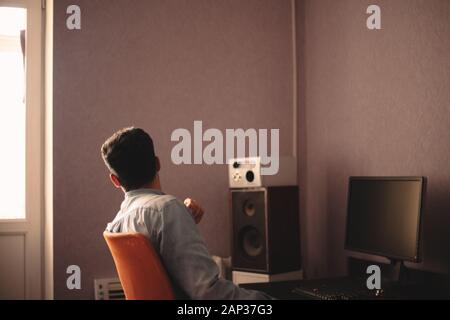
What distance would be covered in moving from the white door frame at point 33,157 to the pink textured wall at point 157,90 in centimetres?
31

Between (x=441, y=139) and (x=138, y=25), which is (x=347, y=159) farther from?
(x=138, y=25)

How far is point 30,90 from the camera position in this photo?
3.39m

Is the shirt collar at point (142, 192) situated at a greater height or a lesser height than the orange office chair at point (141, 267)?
greater

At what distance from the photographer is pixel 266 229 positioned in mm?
2949

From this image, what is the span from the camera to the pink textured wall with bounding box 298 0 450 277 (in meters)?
2.38

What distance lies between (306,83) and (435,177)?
55.9 inches

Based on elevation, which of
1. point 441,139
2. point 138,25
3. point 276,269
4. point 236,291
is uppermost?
point 138,25

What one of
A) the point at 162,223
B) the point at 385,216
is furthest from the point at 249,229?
the point at 162,223

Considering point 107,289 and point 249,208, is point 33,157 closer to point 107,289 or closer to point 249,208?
point 107,289

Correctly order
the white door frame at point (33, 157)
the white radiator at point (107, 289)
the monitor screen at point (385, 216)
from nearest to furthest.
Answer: the monitor screen at point (385, 216)
the white radiator at point (107, 289)
the white door frame at point (33, 157)

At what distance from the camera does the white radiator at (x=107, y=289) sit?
316 centimetres

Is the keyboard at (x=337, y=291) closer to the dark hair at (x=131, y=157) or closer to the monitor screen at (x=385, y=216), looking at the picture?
the monitor screen at (x=385, y=216)

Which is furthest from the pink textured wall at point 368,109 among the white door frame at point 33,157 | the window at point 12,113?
the window at point 12,113
